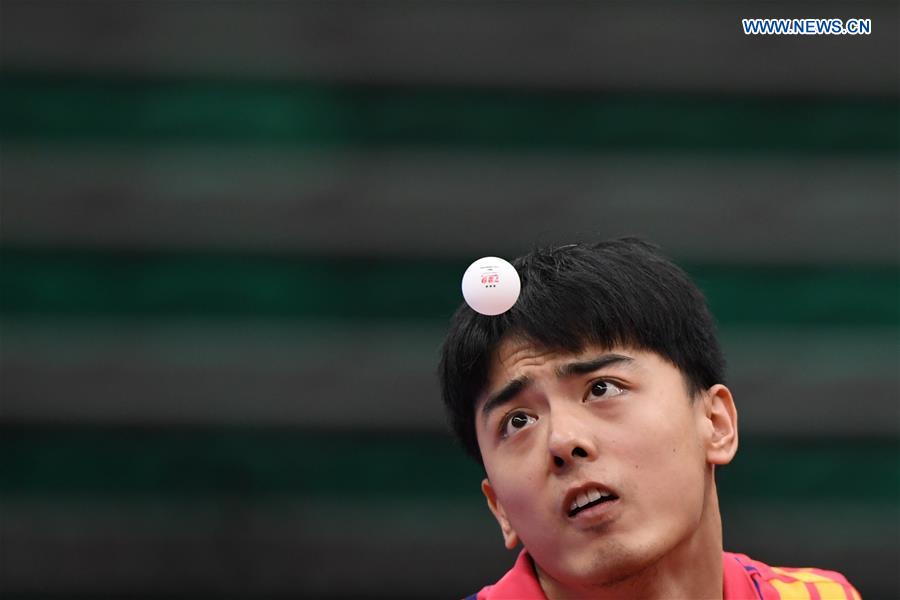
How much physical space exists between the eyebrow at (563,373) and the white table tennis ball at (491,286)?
0.76ft

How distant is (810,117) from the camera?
9.69 meters

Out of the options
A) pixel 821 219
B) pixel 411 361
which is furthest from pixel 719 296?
pixel 411 361

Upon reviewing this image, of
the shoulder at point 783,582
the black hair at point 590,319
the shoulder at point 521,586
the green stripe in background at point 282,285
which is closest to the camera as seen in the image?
the black hair at point 590,319

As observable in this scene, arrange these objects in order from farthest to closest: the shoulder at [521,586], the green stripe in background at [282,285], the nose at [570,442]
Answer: the green stripe in background at [282,285], the shoulder at [521,586], the nose at [570,442]

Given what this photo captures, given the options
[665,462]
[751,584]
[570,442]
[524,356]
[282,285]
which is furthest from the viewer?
[282,285]

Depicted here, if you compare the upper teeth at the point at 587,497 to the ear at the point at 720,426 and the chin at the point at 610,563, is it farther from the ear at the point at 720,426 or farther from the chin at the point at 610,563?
the ear at the point at 720,426

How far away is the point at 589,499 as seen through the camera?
2.98m

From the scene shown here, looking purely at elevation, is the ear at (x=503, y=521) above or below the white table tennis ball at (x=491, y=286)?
below

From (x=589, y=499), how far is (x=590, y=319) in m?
0.53

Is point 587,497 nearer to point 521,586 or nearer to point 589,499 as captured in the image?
point 589,499

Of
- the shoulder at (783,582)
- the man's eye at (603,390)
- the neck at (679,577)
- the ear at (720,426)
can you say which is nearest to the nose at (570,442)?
the man's eye at (603,390)

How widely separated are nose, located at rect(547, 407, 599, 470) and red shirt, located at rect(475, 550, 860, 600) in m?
0.54

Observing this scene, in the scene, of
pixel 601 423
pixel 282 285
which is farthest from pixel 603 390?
pixel 282 285

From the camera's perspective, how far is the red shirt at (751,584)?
3.33 m
